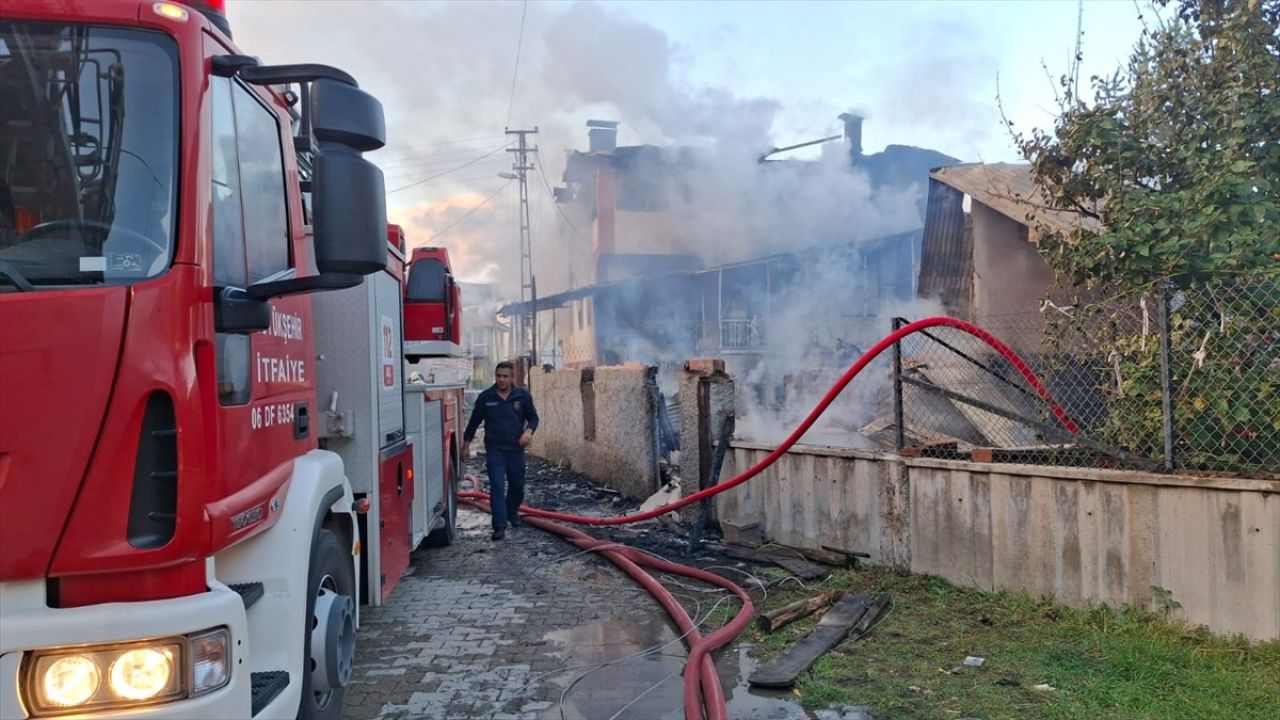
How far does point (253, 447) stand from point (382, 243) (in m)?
0.81

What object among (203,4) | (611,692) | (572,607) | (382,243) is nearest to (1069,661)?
(611,692)

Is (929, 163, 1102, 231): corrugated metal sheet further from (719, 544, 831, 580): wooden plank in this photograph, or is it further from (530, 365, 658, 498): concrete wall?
(530, 365, 658, 498): concrete wall

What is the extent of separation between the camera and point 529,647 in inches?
213

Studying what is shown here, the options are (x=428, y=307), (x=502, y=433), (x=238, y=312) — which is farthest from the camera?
(x=502, y=433)

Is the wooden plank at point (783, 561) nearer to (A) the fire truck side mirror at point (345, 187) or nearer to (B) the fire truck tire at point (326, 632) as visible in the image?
(B) the fire truck tire at point (326, 632)

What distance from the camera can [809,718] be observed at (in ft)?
13.9

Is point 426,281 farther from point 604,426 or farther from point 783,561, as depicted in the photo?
point 604,426

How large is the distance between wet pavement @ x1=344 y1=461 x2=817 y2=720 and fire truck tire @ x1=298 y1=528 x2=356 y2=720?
80 cm

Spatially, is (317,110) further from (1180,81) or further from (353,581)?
(1180,81)

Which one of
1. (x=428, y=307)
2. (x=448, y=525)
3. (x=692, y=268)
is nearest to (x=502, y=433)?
(x=448, y=525)

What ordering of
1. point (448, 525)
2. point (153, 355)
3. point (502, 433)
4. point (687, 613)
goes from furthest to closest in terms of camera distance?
point (502, 433), point (448, 525), point (687, 613), point (153, 355)

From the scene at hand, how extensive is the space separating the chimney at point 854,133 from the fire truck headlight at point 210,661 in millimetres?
29550

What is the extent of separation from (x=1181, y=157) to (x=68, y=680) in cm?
688

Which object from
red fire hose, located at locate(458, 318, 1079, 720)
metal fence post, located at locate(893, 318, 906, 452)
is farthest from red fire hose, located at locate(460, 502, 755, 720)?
metal fence post, located at locate(893, 318, 906, 452)
